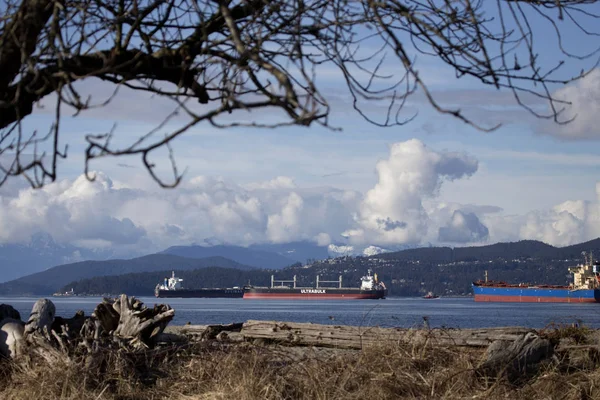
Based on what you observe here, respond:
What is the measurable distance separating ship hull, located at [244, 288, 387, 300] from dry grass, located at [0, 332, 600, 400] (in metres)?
130

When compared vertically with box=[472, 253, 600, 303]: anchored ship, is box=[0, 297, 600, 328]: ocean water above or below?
below

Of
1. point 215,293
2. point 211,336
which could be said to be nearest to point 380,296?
point 215,293

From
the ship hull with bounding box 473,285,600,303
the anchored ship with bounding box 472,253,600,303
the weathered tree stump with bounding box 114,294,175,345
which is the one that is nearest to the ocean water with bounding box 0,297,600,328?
the weathered tree stump with bounding box 114,294,175,345

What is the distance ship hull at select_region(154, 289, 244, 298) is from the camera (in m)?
148

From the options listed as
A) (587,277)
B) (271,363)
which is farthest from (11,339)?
(587,277)

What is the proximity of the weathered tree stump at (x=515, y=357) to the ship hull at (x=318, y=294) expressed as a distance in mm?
130198

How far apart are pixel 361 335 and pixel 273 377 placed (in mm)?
2249

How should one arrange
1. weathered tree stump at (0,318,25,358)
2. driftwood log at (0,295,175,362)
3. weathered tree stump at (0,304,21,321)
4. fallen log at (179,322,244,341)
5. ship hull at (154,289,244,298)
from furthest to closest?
ship hull at (154,289,244,298) < fallen log at (179,322,244,341) < weathered tree stump at (0,304,21,321) < weathered tree stump at (0,318,25,358) < driftwood log at (0,295,175,362)

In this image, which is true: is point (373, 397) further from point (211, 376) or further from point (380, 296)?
point (380, 296)

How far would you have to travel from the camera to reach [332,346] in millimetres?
10141

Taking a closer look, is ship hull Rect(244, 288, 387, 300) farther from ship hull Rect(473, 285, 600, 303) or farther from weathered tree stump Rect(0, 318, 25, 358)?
weathered tree stump Rect(0, 318, 25, 358)

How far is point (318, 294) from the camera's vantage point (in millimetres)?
144500

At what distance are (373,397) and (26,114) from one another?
12.7ft

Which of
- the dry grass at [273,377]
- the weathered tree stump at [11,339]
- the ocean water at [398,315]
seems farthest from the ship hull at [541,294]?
the weathered tree stump at [11,339]
